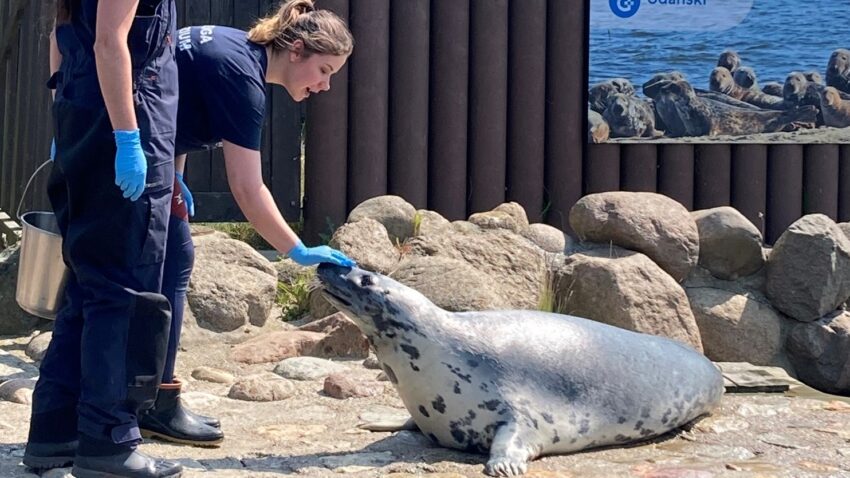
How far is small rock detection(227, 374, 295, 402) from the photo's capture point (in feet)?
15.4

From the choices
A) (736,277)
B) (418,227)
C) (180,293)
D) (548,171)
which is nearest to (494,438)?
(180,293)

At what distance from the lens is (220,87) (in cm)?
350

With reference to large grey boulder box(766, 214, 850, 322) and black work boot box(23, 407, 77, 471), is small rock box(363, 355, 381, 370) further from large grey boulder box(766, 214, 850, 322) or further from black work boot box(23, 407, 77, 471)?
large grey boulder box(766, 214, 850, 322)

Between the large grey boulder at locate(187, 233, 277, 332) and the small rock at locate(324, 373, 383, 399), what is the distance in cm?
122

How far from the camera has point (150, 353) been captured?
128 inches

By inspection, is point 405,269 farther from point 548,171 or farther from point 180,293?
point 548,171

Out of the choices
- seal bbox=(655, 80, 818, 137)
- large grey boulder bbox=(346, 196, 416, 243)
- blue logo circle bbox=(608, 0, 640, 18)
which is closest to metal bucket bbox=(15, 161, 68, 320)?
large grey boulder bbox=(346, 196, 416, 243)

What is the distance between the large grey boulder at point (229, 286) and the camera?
5.90 meters

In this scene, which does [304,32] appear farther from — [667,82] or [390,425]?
[667,82]

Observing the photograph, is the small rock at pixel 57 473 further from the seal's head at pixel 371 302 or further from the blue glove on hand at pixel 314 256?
the seal's head at pixel 371 302

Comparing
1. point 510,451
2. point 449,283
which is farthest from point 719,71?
point 510,451

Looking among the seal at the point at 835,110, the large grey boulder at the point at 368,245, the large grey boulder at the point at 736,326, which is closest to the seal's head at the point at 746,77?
the seal at the point at 835,110

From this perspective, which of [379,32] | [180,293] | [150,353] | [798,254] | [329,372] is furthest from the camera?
[379,32]

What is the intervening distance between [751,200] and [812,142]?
24.3 inches
